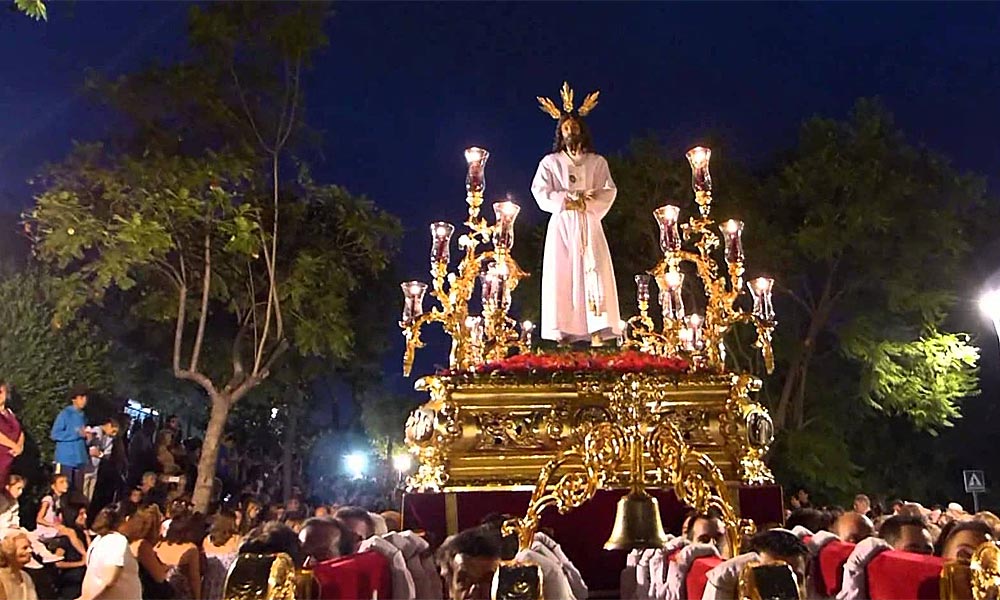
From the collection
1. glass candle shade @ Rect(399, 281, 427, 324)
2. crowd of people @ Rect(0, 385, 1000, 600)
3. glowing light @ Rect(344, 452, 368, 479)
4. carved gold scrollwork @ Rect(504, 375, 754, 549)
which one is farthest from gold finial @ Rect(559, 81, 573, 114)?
glowing light @ Rect(344, 452, 368, 479)

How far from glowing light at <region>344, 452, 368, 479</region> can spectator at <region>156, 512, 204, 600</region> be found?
52.7 ft

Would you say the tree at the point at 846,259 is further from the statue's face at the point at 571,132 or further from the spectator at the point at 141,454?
the spectator at the point at 141,454

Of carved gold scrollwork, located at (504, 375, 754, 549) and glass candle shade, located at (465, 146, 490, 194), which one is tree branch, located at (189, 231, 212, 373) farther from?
carved gold scrollwork, located at (504, 375, 754, 549)

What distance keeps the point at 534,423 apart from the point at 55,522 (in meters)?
4.90

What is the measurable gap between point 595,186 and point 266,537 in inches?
228

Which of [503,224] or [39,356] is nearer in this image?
[503,224]

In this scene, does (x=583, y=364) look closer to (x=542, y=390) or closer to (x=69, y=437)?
(x=542, y=390)

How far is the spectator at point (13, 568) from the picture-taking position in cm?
454

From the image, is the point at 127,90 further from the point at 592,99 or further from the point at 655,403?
the point at 655,403

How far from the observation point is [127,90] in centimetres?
1338

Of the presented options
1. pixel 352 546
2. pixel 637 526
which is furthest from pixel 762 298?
pixel 352 546

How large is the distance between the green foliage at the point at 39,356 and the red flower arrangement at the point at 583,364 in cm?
800

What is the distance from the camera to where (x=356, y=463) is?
77.7 feet

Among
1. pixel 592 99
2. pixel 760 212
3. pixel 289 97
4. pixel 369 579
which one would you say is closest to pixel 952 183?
pixel 760 212
